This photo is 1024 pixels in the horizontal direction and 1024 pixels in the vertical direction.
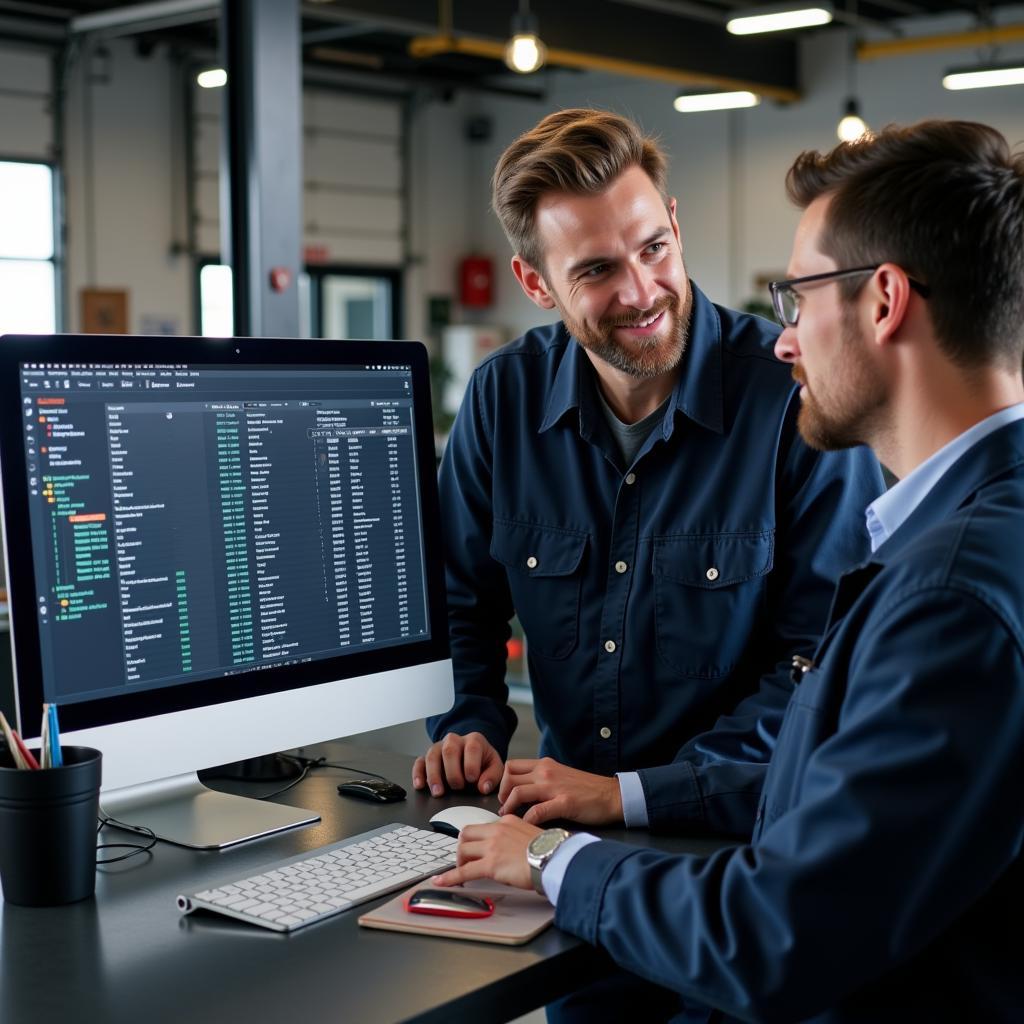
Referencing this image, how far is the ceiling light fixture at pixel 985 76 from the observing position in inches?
340

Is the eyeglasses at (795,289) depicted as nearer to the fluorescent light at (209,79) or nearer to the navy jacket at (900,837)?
the navy jacket at (900,837)

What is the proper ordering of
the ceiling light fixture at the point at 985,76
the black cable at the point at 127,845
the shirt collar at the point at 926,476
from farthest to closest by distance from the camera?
1. the ceiling light fixture at the point at 985,76
2. the black cable at the point at 127,845
3. the shirt collar at the point at 926,476

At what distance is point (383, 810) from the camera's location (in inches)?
64.1

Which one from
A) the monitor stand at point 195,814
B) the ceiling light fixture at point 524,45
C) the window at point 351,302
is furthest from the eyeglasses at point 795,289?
Result: the window at point 351,302

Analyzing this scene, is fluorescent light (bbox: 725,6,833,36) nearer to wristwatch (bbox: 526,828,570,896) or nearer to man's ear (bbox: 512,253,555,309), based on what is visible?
man's ear (bbox: 512,253,555,309)

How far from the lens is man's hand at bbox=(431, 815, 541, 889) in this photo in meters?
1.30

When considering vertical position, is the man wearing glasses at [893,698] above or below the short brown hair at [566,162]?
below

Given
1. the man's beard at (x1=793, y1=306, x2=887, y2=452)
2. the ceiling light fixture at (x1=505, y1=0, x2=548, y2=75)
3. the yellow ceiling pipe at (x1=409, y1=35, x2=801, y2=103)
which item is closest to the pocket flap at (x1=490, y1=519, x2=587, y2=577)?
the man's beard at (x1=793, y1=306, x2=887, y2=452)

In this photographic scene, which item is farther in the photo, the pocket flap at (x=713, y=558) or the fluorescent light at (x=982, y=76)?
the fluorescent light at (x=982, y=76)

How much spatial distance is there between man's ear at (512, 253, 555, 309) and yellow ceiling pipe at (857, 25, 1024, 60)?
317 inches

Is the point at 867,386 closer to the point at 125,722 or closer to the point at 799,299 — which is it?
the point at 799,299

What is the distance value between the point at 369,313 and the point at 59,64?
11.2ft

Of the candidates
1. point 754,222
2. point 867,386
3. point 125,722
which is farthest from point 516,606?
point 754,222

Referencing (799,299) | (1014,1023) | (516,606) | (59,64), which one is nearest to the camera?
(1014,1023)
